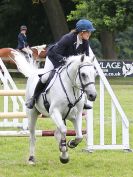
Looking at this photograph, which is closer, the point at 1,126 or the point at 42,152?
the point at 42,152

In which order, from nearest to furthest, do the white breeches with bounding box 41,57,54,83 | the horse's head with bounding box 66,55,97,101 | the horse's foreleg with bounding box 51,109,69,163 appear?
the horse's head with bounding box 66,55,97,101, the horse's foreleg with bounding box 51,109,69,163, the white breeches with bounding box 41,57,54,83

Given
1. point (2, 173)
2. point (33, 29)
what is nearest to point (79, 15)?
point (33, 29)

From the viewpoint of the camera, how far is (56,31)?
124 feet

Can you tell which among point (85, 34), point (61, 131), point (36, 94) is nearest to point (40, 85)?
point (36, 94)

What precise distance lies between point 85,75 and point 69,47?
0.71 m

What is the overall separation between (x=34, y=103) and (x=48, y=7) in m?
29.1

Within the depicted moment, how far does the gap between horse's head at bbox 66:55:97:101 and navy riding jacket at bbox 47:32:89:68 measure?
0.97 feet

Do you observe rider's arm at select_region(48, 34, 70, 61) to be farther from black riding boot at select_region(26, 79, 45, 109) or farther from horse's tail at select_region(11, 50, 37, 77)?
horse's tail at select_region(11, 50, 37, 77)

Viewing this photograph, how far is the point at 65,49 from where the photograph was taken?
8.90 meters

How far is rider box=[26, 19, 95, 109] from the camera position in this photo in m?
8.74

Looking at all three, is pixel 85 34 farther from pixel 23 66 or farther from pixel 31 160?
pixel 31 160

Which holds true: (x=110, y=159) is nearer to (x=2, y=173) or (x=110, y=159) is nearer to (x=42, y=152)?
(x=42, y=152)

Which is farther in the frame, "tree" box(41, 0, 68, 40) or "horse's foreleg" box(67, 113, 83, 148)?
"tree" box(41, 0, 68, 40)

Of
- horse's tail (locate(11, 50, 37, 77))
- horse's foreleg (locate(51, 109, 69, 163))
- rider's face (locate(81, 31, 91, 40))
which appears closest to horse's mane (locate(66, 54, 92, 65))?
rider's face (locate(81, 31, 91, 40))
